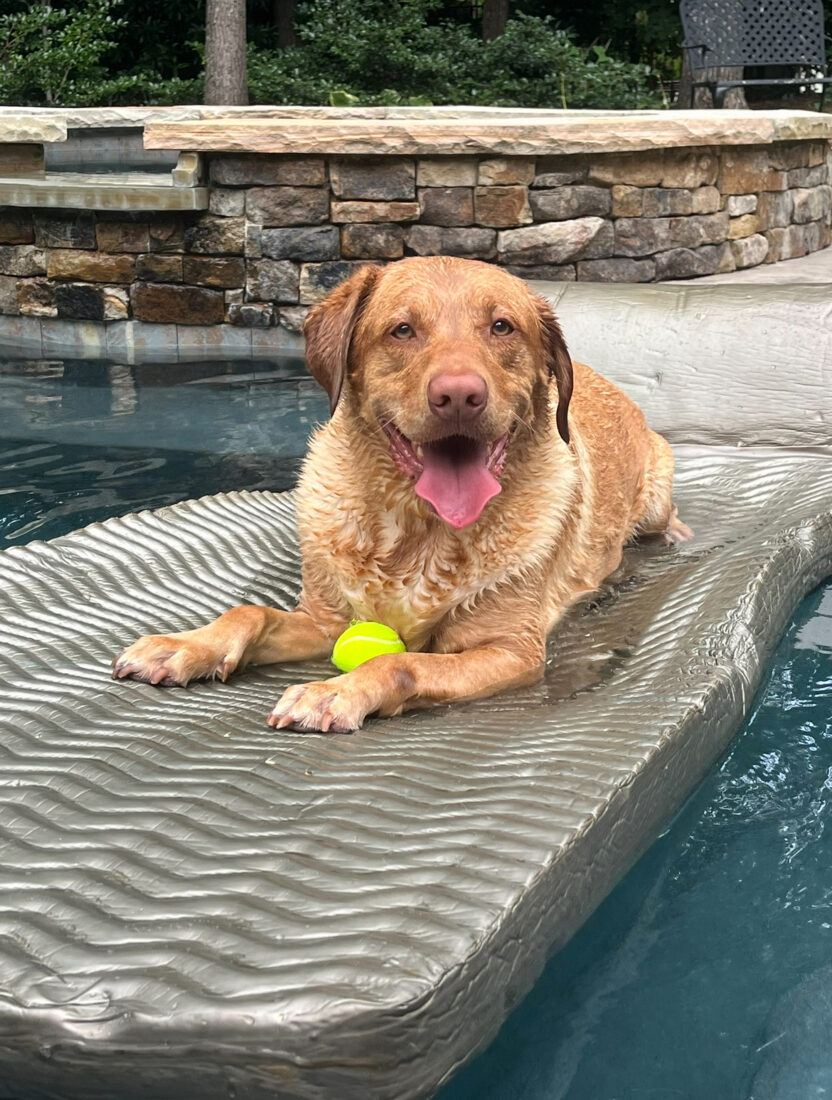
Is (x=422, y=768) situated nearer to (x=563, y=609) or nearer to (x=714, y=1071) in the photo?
(x=714, y=1071)

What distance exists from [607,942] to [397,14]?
1875 centimetres

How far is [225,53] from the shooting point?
15961 mm

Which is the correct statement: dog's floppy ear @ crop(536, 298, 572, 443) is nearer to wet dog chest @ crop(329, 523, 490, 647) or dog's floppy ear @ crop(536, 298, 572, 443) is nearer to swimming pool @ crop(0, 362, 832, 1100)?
wet dog chest @ crop(329, 523, 490, 647)

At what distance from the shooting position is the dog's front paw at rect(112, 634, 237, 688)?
3.58 meters

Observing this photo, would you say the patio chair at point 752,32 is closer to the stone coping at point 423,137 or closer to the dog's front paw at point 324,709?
the stone coping at point 423,137

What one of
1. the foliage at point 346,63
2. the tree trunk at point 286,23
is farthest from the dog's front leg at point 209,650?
the tree trunk at point 286,23

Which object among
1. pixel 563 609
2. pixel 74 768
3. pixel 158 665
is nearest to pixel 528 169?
pixel 563 609

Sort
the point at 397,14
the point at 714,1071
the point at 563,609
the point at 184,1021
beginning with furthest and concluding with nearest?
the point at 397,14 < the point at 563,609 < the point at 714,1071 < the point at 184,1021

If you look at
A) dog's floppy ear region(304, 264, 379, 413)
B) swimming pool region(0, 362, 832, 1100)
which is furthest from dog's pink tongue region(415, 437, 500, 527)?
swimming pool region(0, 362, 832, 1100)

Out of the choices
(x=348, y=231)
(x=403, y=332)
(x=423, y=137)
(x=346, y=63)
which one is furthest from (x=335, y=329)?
(x=346, y=63)

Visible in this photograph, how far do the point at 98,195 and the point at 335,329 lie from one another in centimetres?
607

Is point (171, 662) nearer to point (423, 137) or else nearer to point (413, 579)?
point (413, 579)

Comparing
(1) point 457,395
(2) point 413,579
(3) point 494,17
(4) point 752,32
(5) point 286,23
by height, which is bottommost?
(2) point 413,579

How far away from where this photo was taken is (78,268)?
9.50 metres
